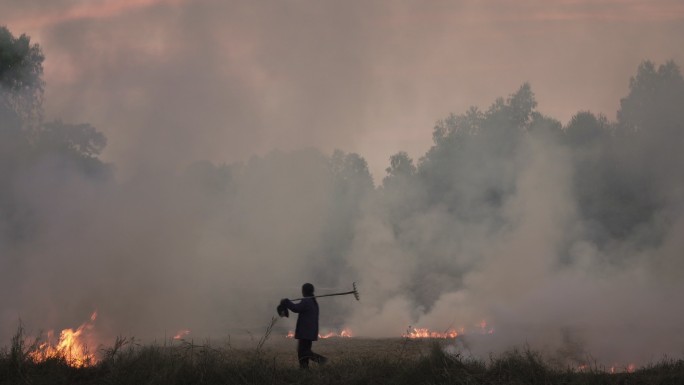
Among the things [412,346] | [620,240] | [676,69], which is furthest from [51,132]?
[676,69]

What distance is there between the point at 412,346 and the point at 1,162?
10595mm

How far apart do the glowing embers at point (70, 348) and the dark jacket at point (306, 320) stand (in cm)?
262

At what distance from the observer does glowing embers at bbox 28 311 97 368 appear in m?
6.38

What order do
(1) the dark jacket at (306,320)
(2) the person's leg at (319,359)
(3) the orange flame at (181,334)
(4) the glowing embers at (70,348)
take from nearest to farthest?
(4) the glowing embers at (70,348), (2) the person's leg at (319,359), (1) the dark jacket at (306,320), (3) the orange flame at (181,334)

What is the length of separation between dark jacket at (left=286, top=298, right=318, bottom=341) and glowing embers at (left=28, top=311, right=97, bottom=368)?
262 centimetres

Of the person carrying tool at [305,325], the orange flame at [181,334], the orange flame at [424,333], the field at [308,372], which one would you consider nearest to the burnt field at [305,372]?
the field at [308,372]

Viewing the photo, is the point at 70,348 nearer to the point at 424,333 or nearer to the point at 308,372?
the point at 308,372

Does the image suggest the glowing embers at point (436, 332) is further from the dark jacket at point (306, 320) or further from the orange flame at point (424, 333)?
the dark jacket at point (306, 320)

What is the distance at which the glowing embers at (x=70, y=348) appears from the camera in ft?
20.9

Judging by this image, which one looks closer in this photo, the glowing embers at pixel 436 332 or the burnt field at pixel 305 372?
the burnt field at pixel 305 372

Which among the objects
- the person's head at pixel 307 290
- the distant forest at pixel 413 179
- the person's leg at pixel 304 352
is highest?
the distant forest at pixel 413 179

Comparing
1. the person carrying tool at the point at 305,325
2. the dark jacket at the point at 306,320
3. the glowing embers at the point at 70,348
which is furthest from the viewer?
the dark jacket at the point at 306,320

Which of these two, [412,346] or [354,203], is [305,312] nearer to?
[412,346]

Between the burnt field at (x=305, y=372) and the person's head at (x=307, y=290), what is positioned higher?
the person's head at (x=307, y=290)
